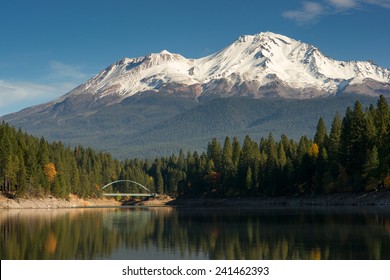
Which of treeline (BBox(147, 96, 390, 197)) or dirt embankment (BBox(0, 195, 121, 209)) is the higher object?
treeline (BBox(147, 96, 390, 197))

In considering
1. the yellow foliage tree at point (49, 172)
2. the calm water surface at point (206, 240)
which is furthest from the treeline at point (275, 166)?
the calm water surface at point (206, 240)

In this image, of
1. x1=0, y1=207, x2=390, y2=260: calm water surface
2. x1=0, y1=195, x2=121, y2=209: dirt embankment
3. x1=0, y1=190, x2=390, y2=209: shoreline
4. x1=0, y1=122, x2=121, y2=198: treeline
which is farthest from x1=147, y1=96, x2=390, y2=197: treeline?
x1=0, y1=207, x2=390, y2=260: calm water surface

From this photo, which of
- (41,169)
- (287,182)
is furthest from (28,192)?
(287,182)

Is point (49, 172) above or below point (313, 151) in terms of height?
below

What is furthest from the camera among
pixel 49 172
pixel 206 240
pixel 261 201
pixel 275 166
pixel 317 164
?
pixel 275 166

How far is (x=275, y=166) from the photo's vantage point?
520 feet

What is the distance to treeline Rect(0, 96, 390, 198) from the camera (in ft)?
409

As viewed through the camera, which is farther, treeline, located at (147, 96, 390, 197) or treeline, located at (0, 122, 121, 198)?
treeline, located at (0, 122, 121, 198)

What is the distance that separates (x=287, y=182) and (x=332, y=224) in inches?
3054

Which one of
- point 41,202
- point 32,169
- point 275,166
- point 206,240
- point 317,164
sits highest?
point 32,169

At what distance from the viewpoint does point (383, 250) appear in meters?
48.4

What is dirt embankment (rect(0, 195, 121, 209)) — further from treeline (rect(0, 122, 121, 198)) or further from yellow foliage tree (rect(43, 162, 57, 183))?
yellow foliage tree (rect(43, 162, 57, 183))

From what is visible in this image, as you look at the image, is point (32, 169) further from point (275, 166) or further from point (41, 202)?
point (275, 166)

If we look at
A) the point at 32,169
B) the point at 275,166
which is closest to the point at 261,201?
the point at 275,166
